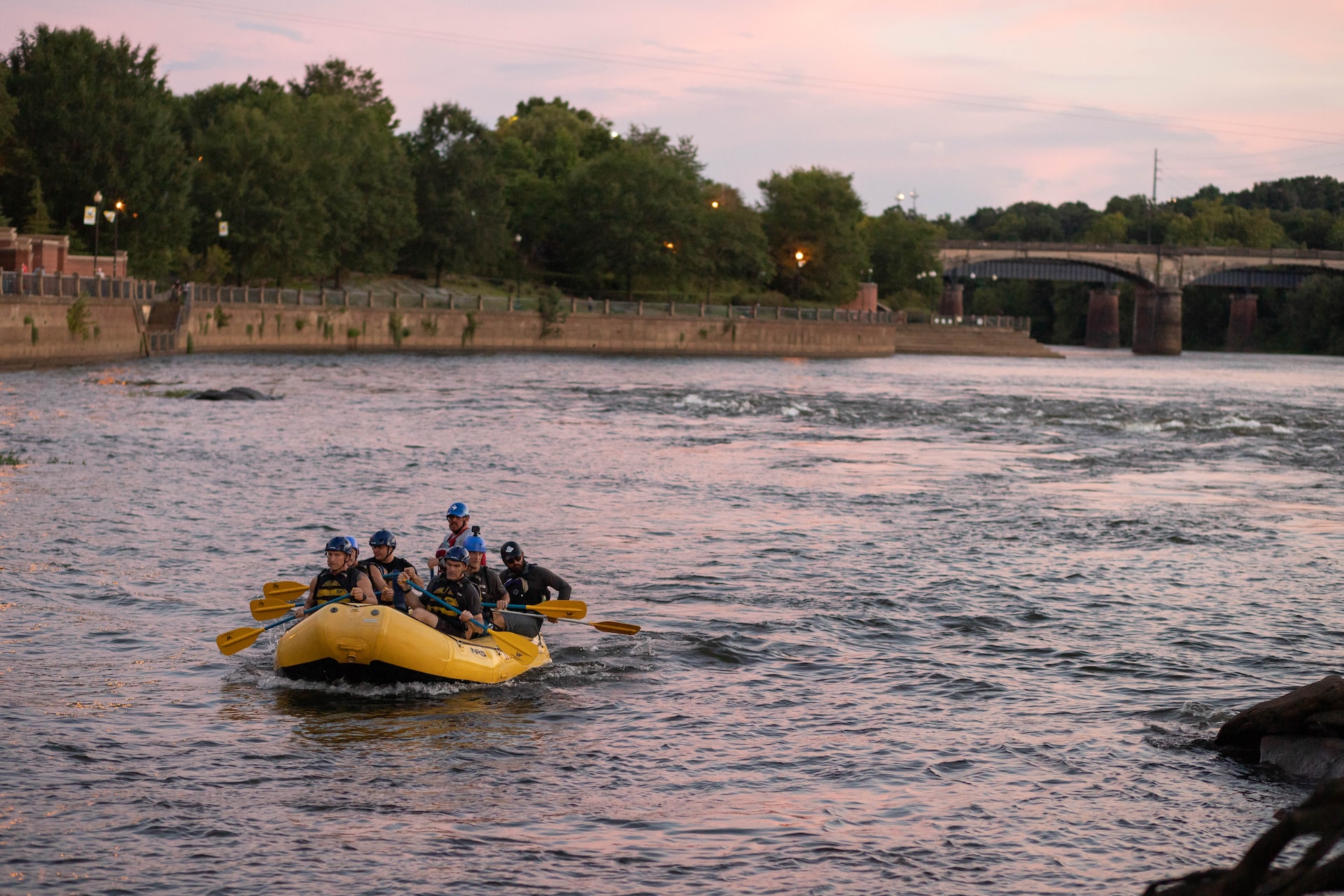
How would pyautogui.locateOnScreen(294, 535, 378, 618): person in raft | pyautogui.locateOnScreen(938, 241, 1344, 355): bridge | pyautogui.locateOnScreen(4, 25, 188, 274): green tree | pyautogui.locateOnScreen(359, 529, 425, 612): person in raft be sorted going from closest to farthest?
pyautogui.locateOnScreen(294, 535, 378, 618): person in raft, pyautogui.locateOnScreen(359, 529, 425, 612): person in raft, pyautogui.locateOnScreen(4, 25, 188, 274): green tree, pyautogui.locateOnScreen(938, 241, 1344, 355): bridge

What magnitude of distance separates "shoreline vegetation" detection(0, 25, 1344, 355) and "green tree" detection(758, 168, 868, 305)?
6.8 inches

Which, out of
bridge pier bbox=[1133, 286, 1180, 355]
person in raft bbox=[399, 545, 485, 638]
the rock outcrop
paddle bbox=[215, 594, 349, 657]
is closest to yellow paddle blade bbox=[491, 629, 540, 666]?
person in raft bbox=[399, 545, 485, 638]

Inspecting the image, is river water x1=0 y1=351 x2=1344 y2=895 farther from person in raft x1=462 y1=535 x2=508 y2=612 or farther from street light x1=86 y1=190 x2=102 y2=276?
street light x1=86 y1=190 x2=102 y2=276

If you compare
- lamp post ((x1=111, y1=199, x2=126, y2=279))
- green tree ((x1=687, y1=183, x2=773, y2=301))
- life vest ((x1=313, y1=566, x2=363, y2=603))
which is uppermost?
green tree ((x1=687, y1=183, x2=773, y2=301))

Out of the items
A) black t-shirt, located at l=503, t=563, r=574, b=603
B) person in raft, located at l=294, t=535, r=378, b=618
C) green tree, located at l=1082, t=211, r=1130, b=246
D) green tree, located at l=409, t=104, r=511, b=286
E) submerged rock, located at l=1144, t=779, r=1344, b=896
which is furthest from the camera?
green tree, located at l=1082, t=211, r=1130, b=246

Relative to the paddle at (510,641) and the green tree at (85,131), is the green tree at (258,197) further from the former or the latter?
the paddle at (510,641)

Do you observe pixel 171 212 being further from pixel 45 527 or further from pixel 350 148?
pixel 45 527

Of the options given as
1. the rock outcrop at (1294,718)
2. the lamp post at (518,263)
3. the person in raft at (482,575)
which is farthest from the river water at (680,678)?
the lamp post at (518,263)

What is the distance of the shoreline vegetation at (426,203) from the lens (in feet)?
249

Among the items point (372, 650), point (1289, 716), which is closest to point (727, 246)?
point (372, 650)

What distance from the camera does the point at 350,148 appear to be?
9875 cm

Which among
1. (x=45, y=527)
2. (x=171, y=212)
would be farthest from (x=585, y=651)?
(x=171, y=212)

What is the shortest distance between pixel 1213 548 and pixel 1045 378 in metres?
66.2

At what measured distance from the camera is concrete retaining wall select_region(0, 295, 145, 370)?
49156mm
